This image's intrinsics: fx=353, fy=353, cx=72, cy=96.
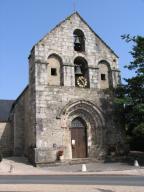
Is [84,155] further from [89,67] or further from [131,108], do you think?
[89,67]

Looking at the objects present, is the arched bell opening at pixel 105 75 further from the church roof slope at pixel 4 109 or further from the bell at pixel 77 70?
the church roof slope at pixel 4 109

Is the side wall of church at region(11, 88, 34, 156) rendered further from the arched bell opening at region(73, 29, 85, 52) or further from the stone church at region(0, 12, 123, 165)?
the arched bell opening at region(73, 29, 85, 52)

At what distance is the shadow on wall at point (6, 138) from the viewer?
31.7 metres

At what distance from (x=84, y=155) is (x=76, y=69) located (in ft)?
21.6

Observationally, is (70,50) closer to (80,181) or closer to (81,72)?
(81,72)

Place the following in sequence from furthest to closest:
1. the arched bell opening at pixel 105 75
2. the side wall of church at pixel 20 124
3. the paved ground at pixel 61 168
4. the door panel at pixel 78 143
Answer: the side wall of church at pixel 20 124 < the arched bell opening at pixel 105 75 < the door panel at pixel 78 143 < the paved ground at pixel 61 168

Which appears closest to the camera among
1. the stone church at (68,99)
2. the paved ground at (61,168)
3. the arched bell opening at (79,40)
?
the paved ground at (61,168)

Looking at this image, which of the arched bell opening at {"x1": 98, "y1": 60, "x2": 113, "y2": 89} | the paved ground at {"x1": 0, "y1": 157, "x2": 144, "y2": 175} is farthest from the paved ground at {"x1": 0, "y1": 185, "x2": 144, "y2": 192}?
the arched bell opening at {"x1": 98, "y1": 60, "x2": 113, "y2": 89}

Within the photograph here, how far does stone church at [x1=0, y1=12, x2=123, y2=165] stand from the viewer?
2475 cm

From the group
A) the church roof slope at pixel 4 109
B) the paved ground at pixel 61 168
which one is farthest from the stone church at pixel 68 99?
the church roof slope at pixel 4 109

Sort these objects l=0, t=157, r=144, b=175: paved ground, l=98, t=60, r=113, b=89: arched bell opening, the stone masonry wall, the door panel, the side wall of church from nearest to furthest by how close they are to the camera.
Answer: l=0, t=157, r=144, b=175: paved ground
the stone masonry wall
the door panel
l=98, t=60, r=113, b=89: arched bell opening
the side wall of church

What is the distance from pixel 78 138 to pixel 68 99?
118 inches

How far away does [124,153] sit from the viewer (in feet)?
88.0

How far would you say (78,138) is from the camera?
85.7 feet
